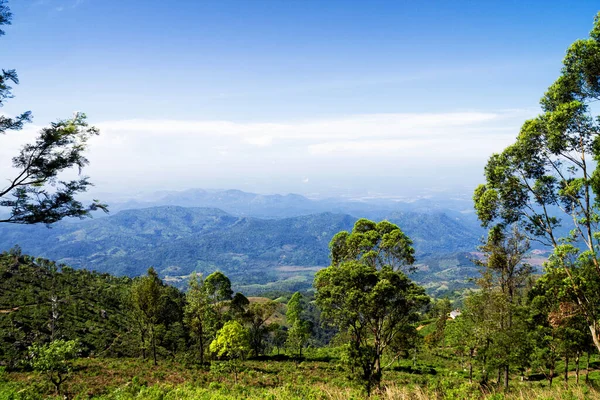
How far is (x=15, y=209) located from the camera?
12.7 metres

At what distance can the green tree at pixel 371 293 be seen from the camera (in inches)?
669

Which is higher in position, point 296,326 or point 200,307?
point 200,307

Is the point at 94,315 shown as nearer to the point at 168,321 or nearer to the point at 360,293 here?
the point at 168,321

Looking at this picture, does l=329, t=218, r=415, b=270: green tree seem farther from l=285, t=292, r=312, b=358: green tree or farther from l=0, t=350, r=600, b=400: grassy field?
l=285, t=292, r=312, b=358: green tree

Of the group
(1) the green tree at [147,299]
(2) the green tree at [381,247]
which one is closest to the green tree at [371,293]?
(2) the green tree at [381,247]

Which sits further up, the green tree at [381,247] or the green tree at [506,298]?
the green tree at [381,247]

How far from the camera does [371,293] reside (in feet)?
54.4

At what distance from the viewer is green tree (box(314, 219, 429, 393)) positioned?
1700 centimetres

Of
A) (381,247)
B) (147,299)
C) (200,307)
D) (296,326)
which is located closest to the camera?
(381,247)

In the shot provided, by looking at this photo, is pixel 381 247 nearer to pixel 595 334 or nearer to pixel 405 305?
pixel 405 305

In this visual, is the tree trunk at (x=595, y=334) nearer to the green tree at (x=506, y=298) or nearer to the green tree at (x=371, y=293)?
the green tree at (x=371, y=293)

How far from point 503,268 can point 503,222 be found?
326 inches

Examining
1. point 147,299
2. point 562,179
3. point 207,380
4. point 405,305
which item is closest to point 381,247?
point 405,305

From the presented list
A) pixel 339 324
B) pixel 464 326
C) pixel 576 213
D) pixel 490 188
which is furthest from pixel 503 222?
pixel 464 326
